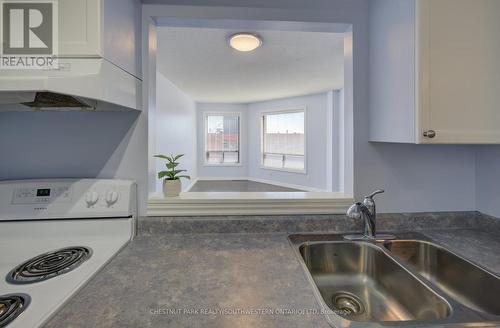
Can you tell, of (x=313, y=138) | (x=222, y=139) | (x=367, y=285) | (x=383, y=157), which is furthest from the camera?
(x=222, y=139)

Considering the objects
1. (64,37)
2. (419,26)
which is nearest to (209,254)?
(64,37)

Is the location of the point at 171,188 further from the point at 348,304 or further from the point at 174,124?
the point at 174,124

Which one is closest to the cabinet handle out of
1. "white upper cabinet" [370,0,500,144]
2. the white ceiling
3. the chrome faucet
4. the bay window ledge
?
"white upper cabinet" [370,0,500,144]

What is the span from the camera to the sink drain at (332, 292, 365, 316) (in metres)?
0.99

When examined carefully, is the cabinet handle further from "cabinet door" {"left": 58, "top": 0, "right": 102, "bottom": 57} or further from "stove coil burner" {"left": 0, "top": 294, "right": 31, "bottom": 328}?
"stove coil burner" {"left": 0, "top": 294, "right": 31, "bottom": 328}

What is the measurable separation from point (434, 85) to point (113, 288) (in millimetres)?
1368

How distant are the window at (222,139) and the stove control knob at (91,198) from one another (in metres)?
6.58

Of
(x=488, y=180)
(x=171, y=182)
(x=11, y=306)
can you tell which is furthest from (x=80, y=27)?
(x=488, y=180)

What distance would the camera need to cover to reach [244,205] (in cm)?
132

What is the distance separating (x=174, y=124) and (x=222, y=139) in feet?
9.64

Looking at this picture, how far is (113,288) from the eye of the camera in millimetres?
784

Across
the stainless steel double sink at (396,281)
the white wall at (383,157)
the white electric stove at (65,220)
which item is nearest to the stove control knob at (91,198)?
the white electric stove at (65,220)

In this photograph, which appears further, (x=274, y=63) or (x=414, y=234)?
(x=274, y=63)

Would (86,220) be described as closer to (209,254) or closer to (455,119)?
(209,254)
